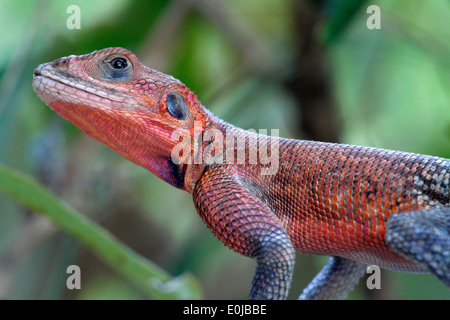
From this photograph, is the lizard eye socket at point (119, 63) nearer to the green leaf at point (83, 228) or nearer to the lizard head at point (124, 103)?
the lizard head at point (124, 103)

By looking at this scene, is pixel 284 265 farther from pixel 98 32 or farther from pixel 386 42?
pixel 386 42

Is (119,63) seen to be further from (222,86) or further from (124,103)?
(222,86)

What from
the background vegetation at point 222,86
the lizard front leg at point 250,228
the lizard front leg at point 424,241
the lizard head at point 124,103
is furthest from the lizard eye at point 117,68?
the background vegetation at point 222,86

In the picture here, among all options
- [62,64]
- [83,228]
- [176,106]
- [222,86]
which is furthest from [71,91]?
[222,86]

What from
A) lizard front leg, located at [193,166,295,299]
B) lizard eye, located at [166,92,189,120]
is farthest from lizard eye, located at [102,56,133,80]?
lizard front leg, located at [193,166,295,299]
